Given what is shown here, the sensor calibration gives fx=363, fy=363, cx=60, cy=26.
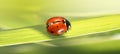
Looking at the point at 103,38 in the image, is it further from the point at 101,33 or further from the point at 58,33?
the point at 58,33

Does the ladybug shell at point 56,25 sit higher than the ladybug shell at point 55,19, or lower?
lower

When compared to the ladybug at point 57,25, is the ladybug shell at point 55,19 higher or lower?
higher

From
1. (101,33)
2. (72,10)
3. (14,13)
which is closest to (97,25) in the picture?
(101,33)

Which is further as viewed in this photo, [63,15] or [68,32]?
[63,15]
